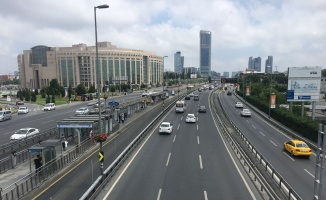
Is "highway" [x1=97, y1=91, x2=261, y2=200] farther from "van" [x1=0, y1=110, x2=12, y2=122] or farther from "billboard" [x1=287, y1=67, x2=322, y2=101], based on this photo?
"van" [x1=0, y1=110, x2=12, y2=122]

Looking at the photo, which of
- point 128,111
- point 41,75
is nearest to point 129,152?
point 128,111

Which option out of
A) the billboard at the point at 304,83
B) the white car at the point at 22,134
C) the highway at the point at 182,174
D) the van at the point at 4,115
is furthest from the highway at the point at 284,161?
the van at the point at 4,115

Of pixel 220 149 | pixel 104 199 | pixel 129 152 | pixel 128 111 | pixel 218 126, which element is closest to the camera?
pixel 104 199

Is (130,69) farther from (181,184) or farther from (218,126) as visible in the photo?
(181,184)

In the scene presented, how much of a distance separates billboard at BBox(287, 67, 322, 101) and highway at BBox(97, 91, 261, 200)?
16905 mm

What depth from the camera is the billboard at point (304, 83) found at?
35781mm

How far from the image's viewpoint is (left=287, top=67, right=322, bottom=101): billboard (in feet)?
117

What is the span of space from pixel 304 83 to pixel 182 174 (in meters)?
28.2

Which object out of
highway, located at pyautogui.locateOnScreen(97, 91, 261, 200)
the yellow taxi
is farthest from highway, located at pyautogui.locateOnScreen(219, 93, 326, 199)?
highway, located at pyautogui.locateOnScreen(97, 91, 261, 200)

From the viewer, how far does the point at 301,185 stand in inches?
650

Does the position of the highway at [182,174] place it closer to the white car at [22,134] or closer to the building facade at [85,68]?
the white car at [22,134]

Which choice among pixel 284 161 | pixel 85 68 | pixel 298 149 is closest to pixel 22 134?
pixel 284 161

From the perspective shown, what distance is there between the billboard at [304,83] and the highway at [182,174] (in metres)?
16.9

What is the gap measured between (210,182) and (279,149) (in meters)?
13.4
